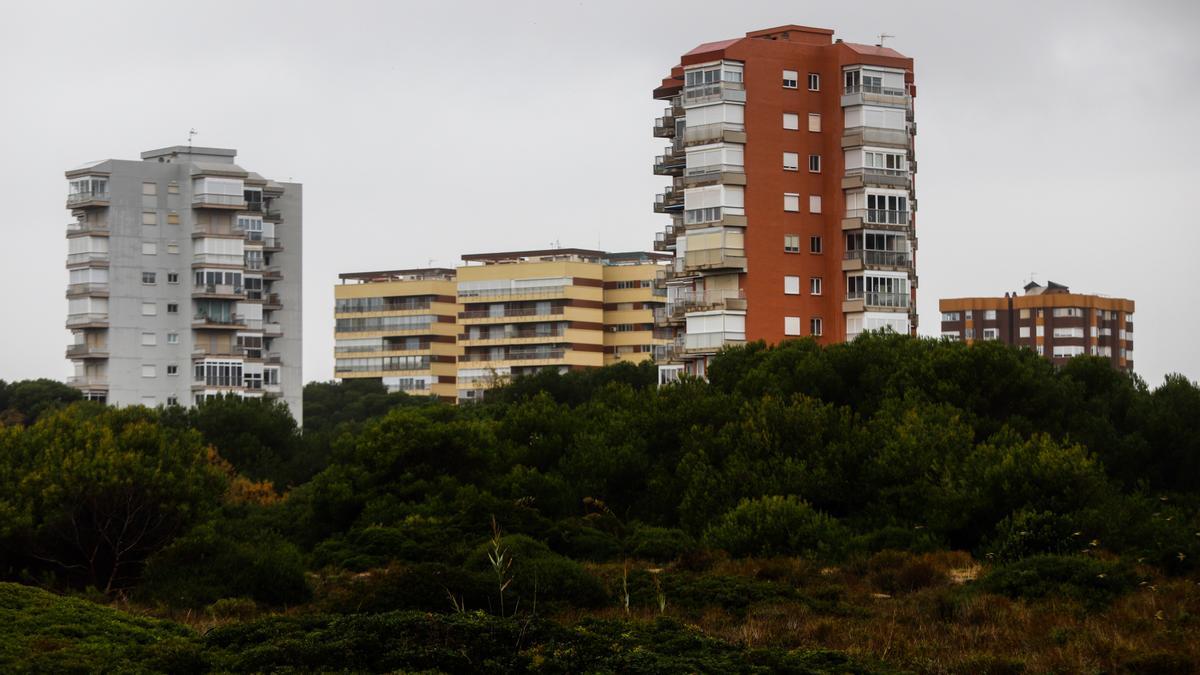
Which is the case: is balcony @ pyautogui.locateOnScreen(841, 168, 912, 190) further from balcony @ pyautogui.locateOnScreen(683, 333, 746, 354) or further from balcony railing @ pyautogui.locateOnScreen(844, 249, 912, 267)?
balcony @ pyautogui.locateOnScreen(683, 333, 746, 354)

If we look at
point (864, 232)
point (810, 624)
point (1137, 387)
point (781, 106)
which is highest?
point (781, 106)

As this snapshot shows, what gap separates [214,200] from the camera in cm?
12638

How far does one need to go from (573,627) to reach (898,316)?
66179 mm

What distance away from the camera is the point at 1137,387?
241ft

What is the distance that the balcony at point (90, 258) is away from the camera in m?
124

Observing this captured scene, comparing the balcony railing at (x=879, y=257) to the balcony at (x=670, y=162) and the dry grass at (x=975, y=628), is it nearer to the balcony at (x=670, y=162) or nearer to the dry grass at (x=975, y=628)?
the balcony at (x=670, y=162)

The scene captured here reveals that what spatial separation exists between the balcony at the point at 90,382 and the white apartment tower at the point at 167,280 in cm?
10

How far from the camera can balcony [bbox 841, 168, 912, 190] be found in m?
90.4

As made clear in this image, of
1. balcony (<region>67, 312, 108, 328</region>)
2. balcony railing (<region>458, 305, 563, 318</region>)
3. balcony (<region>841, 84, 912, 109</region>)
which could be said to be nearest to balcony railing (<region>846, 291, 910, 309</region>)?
balcony (<region>841, 84, 912, 109</region>)

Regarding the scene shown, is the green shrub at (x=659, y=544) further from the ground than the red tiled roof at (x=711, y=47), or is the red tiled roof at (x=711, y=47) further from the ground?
the red tiled roof at (x=711, y=47)

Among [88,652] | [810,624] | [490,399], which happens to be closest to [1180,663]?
[810,624]

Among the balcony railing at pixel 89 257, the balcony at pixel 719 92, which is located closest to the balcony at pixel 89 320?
the balcony railing at pixel 89 257

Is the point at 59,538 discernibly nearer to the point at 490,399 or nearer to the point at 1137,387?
the point at 1137,387

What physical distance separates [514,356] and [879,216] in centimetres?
7785
